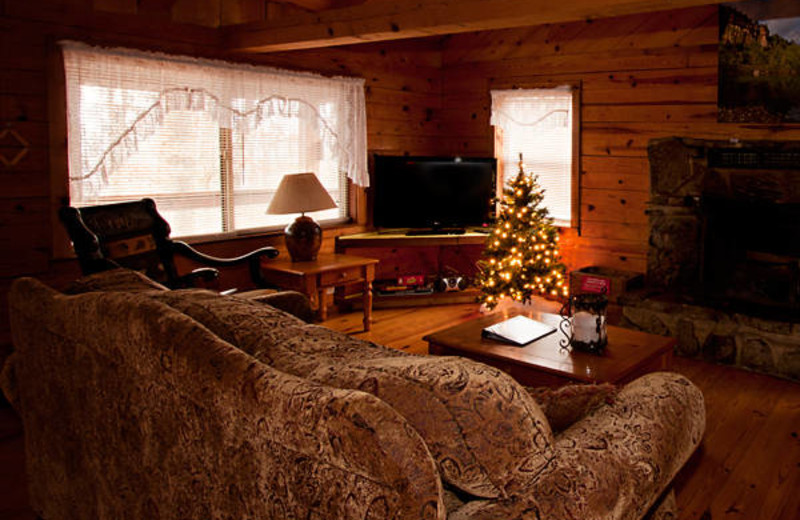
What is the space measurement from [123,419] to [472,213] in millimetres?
4437

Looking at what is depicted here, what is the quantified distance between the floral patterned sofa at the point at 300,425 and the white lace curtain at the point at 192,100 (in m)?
2.22

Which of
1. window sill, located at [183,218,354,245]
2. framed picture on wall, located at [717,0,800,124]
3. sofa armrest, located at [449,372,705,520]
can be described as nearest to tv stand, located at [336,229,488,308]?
window sill, located at [183,218,354,245]

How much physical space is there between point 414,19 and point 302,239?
1.89 meters

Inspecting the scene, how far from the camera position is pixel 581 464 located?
1.43 meters

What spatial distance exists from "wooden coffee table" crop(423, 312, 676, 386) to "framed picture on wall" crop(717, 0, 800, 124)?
2112mm

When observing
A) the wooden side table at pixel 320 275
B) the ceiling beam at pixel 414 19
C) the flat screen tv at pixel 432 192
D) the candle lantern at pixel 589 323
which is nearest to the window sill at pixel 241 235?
the wooden side table at pixel 320 275

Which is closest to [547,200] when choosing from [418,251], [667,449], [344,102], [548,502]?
[418,251]

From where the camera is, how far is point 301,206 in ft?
15.7

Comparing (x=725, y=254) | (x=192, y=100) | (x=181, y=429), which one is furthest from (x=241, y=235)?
(x=181, y=429)

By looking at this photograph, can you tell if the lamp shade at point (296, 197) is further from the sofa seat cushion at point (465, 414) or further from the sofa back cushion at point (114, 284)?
the sofa seat cushion at point (465, 414)

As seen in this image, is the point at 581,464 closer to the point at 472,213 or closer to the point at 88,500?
the point at 88,500

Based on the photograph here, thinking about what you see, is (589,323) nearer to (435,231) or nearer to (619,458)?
(619,458)

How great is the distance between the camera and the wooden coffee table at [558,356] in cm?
292

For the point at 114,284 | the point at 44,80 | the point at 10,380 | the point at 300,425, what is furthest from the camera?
the point at 44,80
